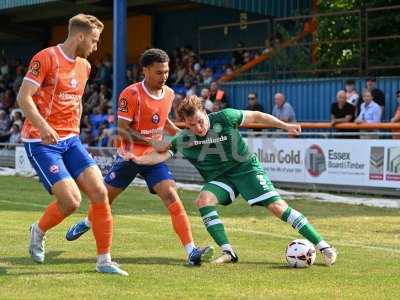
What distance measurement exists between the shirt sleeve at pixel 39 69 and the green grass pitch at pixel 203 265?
5.45ft

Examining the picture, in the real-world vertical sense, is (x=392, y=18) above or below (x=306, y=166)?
above

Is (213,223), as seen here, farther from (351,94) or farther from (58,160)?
(351,94)

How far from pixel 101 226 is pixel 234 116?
6.07 ft

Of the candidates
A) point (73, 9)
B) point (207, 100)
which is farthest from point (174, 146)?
point (73, 9)

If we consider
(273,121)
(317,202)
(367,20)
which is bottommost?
(317,202)

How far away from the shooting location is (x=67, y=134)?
7.59 meters

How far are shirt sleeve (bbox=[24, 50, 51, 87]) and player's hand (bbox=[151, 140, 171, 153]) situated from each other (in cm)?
155

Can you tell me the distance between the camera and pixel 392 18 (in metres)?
21.5

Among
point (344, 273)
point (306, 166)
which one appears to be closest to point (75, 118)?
point (344, 273)

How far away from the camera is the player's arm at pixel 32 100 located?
6.92 m

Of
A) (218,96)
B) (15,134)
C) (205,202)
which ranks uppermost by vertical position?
(218,96)

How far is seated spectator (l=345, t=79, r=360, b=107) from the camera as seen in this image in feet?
61.7

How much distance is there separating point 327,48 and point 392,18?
196cm

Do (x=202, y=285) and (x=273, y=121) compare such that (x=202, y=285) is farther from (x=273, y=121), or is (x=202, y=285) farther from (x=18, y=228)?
(x=18, y=228)
